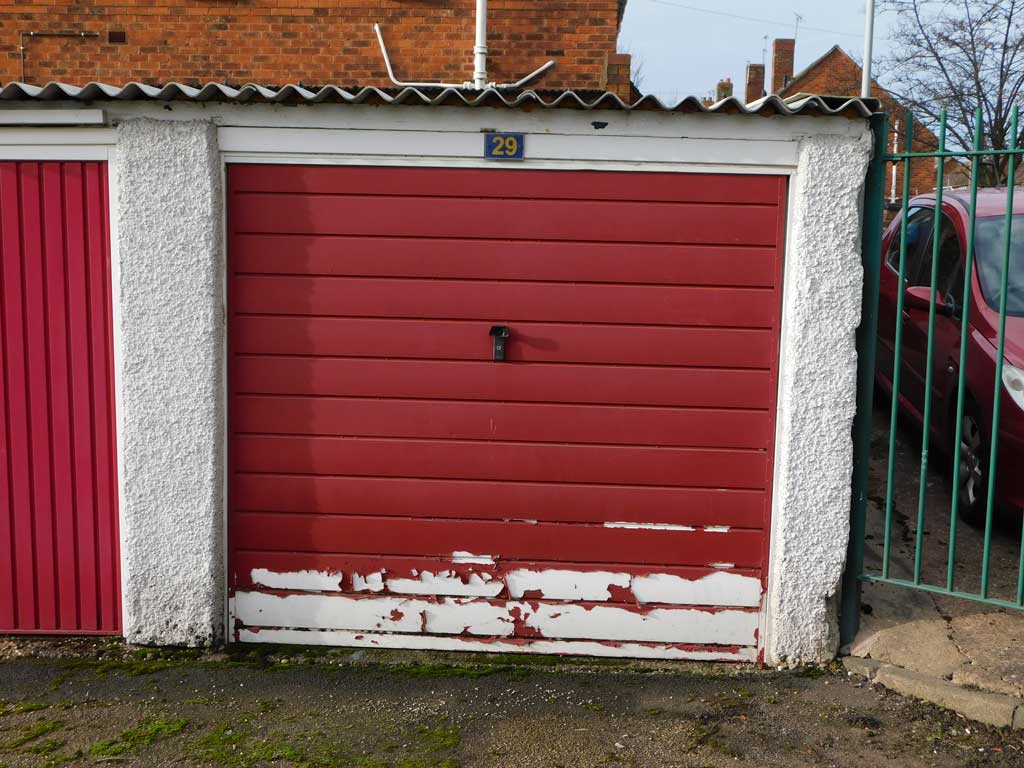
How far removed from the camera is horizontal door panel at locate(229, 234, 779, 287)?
4996 mm

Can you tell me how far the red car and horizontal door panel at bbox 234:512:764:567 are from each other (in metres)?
1.34

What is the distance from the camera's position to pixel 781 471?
501cm

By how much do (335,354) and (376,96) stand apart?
4.16 ft

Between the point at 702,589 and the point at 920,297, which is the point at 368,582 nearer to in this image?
the point at 702,589

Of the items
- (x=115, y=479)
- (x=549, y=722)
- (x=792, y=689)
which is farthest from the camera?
(x=115, y=479)

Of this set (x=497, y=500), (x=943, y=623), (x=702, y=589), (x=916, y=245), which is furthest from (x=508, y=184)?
(x=916, y=245)

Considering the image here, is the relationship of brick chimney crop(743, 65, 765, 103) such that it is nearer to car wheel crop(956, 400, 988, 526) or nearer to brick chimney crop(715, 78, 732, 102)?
brick chimney crop(715, 78, 732, 102)

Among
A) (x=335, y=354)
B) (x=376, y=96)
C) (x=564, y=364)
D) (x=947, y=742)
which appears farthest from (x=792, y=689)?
(x=376, y=96)

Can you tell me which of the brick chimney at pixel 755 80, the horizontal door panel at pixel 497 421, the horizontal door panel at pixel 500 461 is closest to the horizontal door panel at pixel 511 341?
the horizontal door panel at pixel 497 421

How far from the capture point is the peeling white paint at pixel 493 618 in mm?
5156

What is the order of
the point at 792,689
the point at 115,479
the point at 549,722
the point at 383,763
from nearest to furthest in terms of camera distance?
the point at 383,763
the point at 549,722
the point at 792,689
the point at 115,479

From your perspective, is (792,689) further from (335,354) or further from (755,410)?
(335,354)

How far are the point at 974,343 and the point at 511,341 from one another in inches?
110

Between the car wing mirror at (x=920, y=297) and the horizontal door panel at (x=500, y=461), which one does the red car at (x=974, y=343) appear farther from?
the horizontal door panel at (x=500, y=461)
